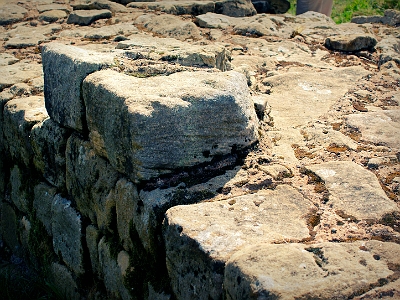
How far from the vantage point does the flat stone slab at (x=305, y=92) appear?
2.81 meters

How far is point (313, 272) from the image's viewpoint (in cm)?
152

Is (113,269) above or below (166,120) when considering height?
below

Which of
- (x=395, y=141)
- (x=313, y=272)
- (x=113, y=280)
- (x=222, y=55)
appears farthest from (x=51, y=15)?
(x=313, y=272)

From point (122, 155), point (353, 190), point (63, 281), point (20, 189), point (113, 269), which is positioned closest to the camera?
point (353, 190)

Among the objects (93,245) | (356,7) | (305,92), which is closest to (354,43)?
(305,92)

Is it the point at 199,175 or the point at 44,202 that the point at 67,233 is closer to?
the point at 44,202

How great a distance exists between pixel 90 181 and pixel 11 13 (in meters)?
3.52

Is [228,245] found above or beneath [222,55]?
beneath

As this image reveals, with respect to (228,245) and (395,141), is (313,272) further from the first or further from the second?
(395,141)

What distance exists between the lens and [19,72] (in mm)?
3701

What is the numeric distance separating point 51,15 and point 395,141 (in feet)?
13.3

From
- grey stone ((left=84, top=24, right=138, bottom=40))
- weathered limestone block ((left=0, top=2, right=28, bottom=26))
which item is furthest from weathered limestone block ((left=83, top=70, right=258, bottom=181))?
weathered limestone block ((left=0, top=2, right=28, bottom=26))

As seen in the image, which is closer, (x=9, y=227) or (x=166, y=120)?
(x=166, y=120)

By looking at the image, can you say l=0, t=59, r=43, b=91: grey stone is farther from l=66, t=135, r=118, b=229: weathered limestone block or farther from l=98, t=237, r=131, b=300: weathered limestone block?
l=98, t=237, r=131, b=300: weathered limestone block
